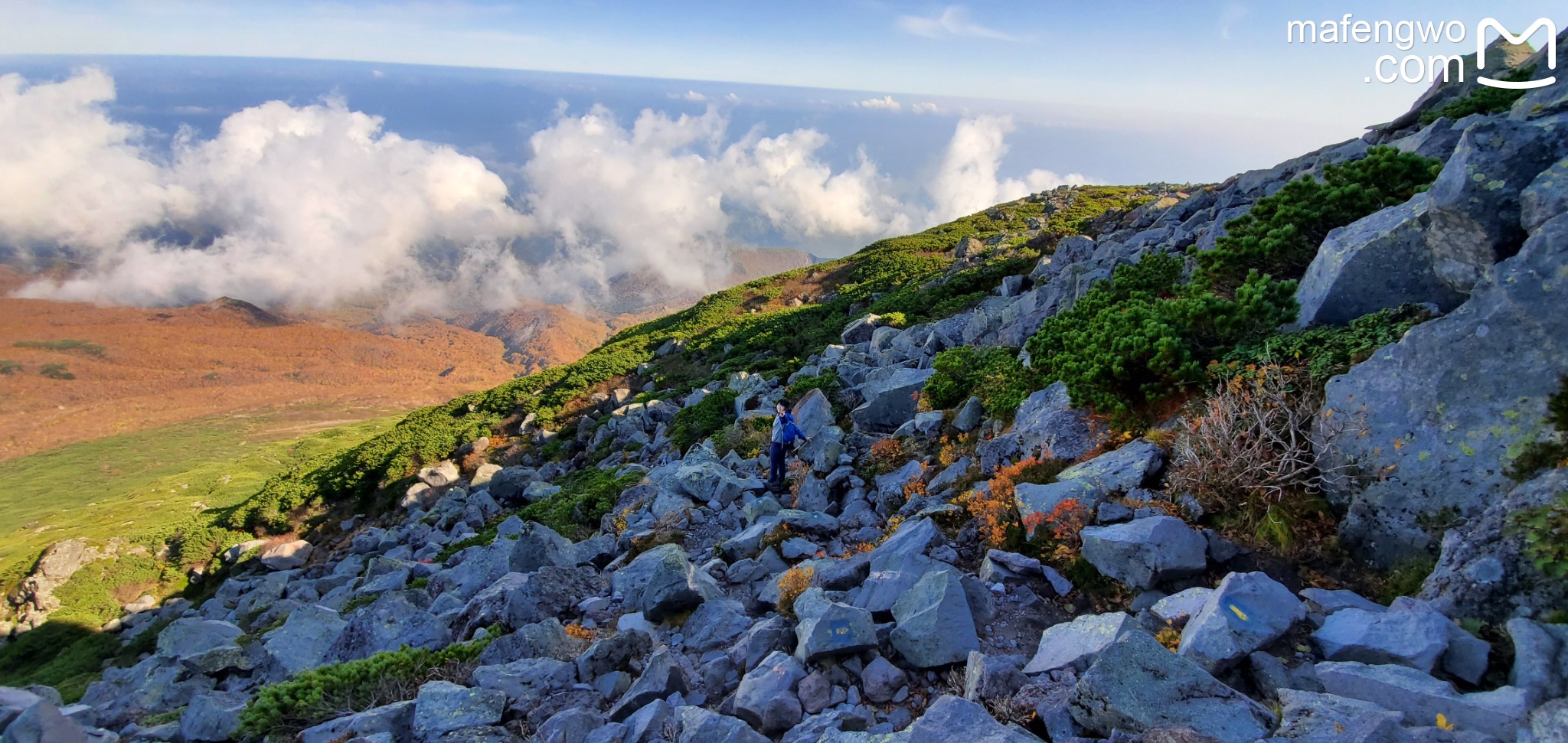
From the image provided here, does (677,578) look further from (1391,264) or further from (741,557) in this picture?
(1391,264)

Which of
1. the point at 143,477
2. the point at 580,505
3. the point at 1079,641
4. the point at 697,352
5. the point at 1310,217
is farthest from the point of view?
the point at 143,477

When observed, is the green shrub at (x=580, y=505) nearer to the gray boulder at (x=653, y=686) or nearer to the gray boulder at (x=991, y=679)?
the gray boulder at (x=653, y=686)

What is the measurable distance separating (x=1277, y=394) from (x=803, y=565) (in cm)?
586

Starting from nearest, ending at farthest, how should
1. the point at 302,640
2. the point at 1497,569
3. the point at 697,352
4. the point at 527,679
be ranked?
the point at 1497,569 < the point at 527,679 < the point at 302,640 < the point at 697,352

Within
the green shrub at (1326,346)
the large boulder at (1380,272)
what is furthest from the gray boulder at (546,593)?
the large boulder at (1380,272)

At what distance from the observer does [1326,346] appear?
812 centimetres

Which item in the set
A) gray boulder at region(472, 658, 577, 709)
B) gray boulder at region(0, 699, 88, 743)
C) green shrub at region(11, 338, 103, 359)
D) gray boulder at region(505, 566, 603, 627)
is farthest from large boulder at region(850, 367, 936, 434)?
green shrub at region(11, 338, 103, 359)

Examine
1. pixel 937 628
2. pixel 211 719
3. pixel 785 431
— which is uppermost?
pixel 937 628

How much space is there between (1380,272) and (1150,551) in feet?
16.8

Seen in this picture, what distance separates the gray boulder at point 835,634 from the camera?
20.9 ft

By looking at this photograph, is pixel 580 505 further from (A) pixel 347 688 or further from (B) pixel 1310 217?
(B) pixel 1310 217

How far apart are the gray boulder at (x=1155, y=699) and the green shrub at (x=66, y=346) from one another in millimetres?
197604

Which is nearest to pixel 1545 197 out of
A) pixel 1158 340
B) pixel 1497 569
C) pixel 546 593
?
pixel 1158 340

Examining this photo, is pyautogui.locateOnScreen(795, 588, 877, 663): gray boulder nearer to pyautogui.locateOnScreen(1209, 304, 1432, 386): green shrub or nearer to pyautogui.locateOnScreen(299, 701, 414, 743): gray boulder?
pyautogui.locateOnScreen(299, 701, 414, 743): gray boulder
